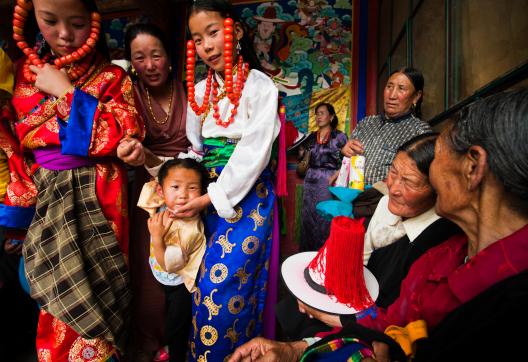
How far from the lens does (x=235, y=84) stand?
1394 mm

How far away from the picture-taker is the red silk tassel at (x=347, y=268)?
0.99 meters

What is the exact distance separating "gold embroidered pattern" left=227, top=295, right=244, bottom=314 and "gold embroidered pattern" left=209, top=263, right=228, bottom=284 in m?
0.10

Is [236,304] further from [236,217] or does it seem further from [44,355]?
[44,355]

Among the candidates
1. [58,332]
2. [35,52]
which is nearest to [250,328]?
→ [58,332]

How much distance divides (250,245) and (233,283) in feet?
0.61

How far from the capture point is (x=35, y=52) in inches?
54.1

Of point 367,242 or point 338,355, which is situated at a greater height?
point 367,242

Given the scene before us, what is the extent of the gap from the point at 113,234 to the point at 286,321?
915 mm

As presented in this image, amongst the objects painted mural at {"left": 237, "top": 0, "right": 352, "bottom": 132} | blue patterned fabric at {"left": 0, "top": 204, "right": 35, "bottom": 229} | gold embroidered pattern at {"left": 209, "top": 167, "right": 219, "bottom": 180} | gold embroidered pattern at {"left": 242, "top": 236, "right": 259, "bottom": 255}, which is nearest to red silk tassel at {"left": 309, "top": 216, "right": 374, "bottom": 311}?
gold embroidered pattern at {"left": 242, "top": 236, "right": 259, "bottom": 255}

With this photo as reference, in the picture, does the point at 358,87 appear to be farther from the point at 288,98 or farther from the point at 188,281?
the point at 188,281

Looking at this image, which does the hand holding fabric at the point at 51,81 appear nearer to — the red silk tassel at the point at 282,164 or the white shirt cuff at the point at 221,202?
the white shirt cuff at the point at 221,202

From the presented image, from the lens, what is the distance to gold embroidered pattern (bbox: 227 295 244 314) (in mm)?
1309

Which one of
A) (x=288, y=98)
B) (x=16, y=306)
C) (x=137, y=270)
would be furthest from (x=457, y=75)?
(x=16, y=306)

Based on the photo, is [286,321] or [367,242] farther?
[367,242]
